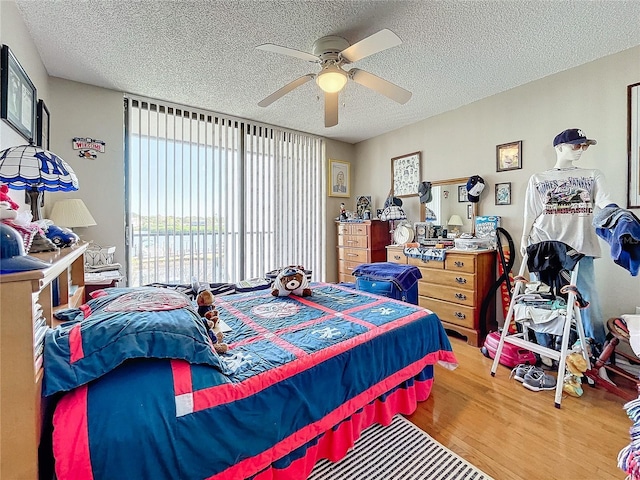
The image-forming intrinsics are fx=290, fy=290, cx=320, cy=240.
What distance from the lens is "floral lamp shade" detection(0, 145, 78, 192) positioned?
1.24 metres

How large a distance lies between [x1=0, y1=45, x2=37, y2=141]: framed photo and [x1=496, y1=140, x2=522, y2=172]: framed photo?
397cm

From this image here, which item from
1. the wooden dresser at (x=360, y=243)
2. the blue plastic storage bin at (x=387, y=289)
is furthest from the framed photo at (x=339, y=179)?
the blue plastic storage bin at (x=387, y=289)

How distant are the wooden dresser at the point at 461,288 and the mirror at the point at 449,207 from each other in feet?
1.76

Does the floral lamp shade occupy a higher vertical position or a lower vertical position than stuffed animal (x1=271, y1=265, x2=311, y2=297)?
higher

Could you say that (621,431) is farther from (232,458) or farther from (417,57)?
(417,57)

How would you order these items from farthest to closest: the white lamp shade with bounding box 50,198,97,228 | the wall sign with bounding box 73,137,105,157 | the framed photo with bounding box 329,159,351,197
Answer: the framed photo with bounding box 329,159,351,197 < the wall sign with bounding box 73,137,105,157 < the white lamp shade with bounding box 50,198,97,228

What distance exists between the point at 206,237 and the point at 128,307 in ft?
8.53

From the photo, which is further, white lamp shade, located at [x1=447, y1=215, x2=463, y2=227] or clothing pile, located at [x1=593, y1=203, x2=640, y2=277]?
white lamp shade, located at [x1=447, y1=215, x2=463, y2=227]

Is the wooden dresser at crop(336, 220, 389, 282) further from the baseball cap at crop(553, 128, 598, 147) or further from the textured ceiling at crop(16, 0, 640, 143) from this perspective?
the baseball cap at crop(553, 128, 598, 147)

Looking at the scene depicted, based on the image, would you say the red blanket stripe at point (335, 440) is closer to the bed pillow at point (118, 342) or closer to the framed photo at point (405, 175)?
the bed pillow at point (118, 342)

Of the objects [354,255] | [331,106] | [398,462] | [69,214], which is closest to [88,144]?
[69,214]

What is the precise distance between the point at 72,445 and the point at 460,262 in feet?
10.1

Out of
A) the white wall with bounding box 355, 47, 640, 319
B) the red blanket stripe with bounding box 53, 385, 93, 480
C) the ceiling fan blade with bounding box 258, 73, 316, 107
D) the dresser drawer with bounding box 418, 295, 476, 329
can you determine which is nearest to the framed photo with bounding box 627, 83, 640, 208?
the white wall with bounding box 355, 47, 640, 319

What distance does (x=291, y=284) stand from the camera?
223cm
